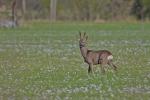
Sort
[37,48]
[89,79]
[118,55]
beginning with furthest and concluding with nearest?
[37,48] < [118,55] < [89,79]

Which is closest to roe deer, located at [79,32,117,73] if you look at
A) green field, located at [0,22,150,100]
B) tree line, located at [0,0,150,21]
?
green field, located at [0,22,150,100]

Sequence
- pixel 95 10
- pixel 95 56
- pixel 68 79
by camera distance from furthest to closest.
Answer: pixel 95 10 → pixel 95 56 → pixel 68 79

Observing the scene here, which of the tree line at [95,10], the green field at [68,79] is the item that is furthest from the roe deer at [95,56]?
the tree line at [95,10]

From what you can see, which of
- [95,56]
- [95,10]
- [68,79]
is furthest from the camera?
[95,10]

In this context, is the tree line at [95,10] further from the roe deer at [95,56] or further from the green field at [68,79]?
the roe deer at [95,56]

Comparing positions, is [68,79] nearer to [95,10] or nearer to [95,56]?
[95,56]

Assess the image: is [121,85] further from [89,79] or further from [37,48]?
[37,48]

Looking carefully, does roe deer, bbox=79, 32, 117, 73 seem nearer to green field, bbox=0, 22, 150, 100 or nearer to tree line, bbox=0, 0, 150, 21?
green field, bbox=0, 22, 150, 100

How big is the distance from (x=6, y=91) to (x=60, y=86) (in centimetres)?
139

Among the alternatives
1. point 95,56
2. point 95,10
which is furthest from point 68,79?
point 95,10

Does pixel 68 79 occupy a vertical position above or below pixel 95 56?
below

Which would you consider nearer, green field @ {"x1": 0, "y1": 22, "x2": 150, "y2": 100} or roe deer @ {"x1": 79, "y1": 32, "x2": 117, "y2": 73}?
green field @ {"x1": 0, "y1": 22, "x2": 150, "y2": 100}

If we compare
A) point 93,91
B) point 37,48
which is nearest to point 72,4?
point 37,48

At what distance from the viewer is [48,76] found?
17.7 metres
